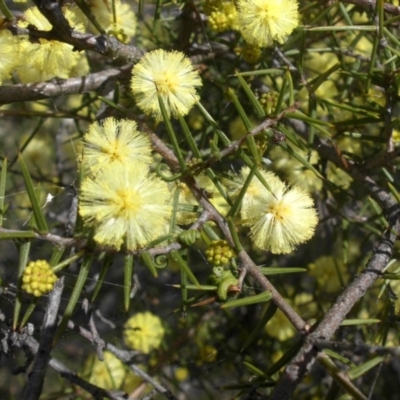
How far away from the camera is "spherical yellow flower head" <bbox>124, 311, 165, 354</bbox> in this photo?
1672mm

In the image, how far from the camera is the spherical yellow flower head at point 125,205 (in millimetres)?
731

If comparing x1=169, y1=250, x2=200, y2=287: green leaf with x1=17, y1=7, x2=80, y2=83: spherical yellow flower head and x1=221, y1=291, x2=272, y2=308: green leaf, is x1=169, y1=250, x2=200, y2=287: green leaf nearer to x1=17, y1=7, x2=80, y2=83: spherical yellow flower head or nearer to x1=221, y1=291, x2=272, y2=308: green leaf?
x1=221, y1=291, x2=272, y2=308: green leaf

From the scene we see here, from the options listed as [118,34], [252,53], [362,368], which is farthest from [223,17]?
[362,368]

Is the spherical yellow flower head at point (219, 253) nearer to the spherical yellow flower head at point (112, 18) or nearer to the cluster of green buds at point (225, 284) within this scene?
the cluster of green buds at point (225, 284)

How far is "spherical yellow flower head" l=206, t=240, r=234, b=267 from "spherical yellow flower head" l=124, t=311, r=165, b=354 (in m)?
0.93

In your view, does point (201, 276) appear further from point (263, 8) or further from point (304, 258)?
point (263, 8)

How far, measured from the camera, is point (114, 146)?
0.86 m

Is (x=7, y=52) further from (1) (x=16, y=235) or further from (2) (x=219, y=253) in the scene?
(2) (x=219, y=253)

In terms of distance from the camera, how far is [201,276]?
200cm

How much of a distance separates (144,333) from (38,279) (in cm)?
101

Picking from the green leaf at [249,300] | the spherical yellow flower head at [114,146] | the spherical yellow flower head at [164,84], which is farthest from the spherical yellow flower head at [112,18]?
the green leaf at [249,300]

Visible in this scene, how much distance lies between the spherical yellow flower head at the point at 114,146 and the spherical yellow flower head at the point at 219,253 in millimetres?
172

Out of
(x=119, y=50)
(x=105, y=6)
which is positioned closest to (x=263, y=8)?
(x=119, y=50)

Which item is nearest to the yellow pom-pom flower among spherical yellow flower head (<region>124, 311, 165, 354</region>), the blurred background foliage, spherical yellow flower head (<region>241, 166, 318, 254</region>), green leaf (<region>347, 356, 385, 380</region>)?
spherical yellow flower head (<region>241, 166, 318, 254</region>)
